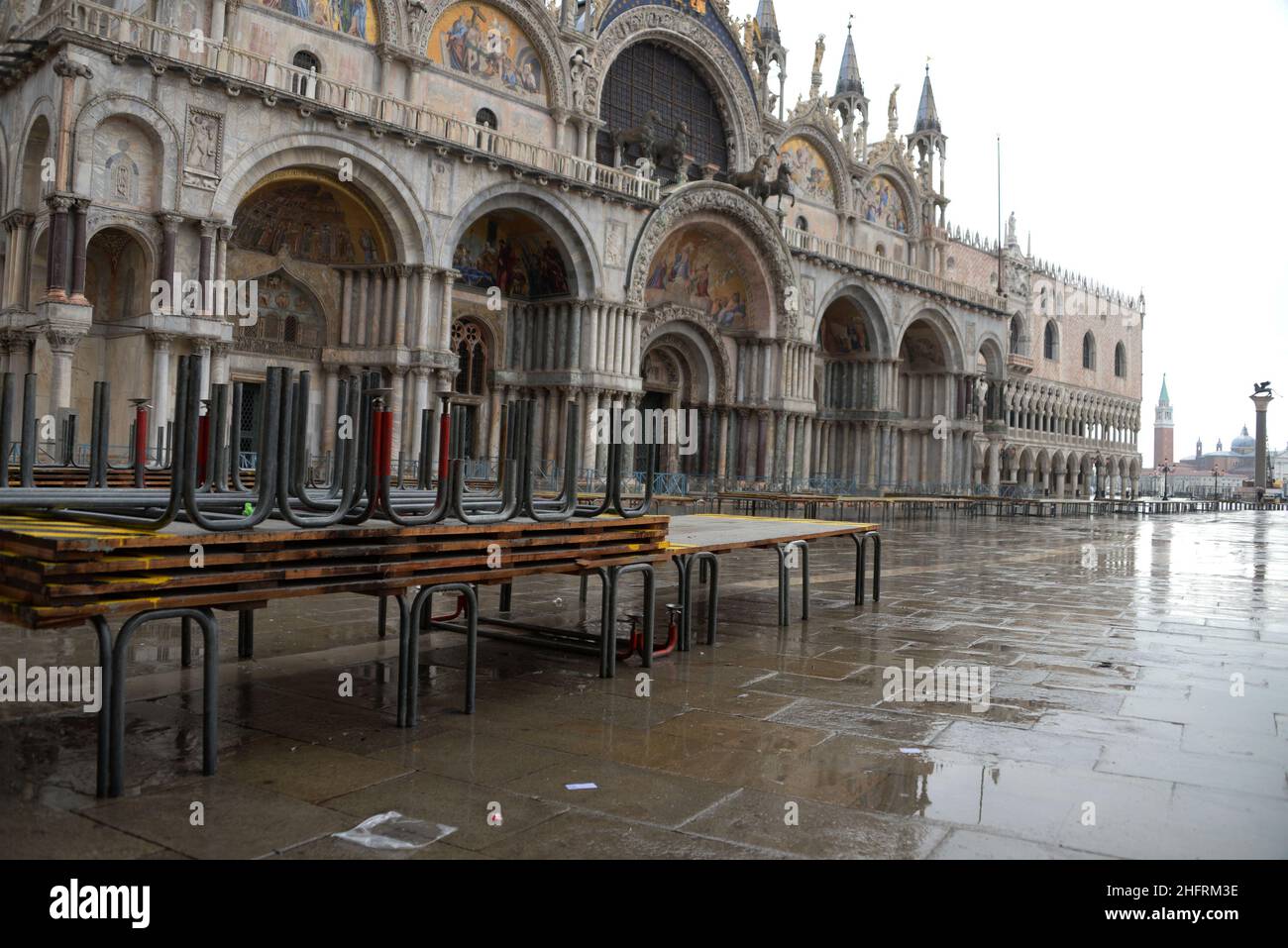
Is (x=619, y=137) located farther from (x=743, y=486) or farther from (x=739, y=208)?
(x=743, y=486)

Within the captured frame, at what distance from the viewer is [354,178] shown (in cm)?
2044

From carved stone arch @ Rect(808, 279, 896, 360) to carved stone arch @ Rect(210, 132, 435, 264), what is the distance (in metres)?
16.3

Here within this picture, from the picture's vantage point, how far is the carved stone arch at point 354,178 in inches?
725

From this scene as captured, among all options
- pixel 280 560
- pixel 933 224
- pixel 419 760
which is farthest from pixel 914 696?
pixel 933 224

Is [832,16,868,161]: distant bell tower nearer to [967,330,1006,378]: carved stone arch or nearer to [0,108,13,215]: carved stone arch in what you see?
[967,330,1006,378]: carved stone arch

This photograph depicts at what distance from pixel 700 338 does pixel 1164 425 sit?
142m

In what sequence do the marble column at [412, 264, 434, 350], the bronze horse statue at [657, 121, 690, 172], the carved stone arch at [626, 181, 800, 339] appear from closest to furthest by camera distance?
1. the marble column at [412, 264, 434, 350]
2. the carved stone arch at [626, 181, 800, 339]
3. the bronze horse statue at [657, 121, 690, 172]

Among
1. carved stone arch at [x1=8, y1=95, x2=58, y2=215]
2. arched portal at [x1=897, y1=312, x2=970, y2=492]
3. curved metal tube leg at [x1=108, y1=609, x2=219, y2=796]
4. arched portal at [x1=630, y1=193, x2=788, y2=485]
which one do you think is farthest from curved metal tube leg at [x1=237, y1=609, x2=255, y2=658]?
arched portal at [x1=897, y1=312, x2=970, y2=492]

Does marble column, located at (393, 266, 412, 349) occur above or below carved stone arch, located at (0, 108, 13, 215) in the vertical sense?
below

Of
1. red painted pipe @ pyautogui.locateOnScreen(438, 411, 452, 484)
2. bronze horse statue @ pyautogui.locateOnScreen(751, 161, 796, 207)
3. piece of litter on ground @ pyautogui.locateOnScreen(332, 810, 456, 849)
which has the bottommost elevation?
piece of litter on ground @ pyautogui.locateOnScreen(332, 810, 456, 849)

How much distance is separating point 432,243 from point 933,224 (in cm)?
2715

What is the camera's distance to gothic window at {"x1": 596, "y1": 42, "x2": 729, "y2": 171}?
1146 inches

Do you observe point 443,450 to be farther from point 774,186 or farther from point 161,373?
Result: point 774,186

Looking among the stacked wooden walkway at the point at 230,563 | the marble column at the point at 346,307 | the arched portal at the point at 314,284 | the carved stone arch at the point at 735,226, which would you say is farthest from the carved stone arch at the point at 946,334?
the stacked wooden walkway at the point at 230,563
